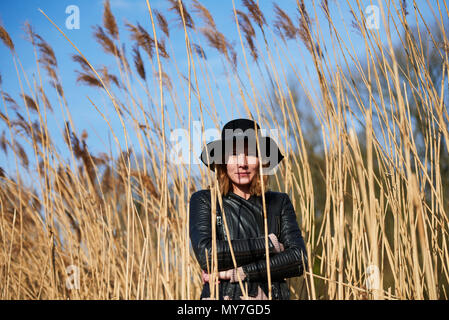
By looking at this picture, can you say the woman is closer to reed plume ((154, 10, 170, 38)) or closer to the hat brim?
the hat brim

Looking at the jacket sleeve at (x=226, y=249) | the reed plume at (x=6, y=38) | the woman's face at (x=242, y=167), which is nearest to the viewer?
the jacket sleeve at (x=226, y=249)

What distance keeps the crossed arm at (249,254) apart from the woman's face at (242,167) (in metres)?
0.13

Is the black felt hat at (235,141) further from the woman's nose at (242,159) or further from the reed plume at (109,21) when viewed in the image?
the reed plume at (109,21)

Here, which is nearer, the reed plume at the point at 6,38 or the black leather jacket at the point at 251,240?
the black leather jacket at the point at 251,240

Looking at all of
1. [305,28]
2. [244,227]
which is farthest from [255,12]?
[244,227]

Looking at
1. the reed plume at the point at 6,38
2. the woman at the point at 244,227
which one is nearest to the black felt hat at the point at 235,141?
the woman at the point at 244,227

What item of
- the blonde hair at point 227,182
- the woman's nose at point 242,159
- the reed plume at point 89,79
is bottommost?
the blonde hair at point 227,182

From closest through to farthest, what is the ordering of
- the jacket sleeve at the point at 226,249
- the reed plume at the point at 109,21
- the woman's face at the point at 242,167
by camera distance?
the jacket sleeve at the point at 226,249, the woman's face at the point at 242,167, the reed plume at the point at 109,21

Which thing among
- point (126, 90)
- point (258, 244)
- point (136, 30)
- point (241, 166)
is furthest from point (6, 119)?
point (258, 244)

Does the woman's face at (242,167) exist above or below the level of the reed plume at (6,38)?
below

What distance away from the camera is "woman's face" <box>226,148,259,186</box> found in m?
1.32

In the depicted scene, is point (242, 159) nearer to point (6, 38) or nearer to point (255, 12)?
point (255, 12)

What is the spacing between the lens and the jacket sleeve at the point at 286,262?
1.19 m
